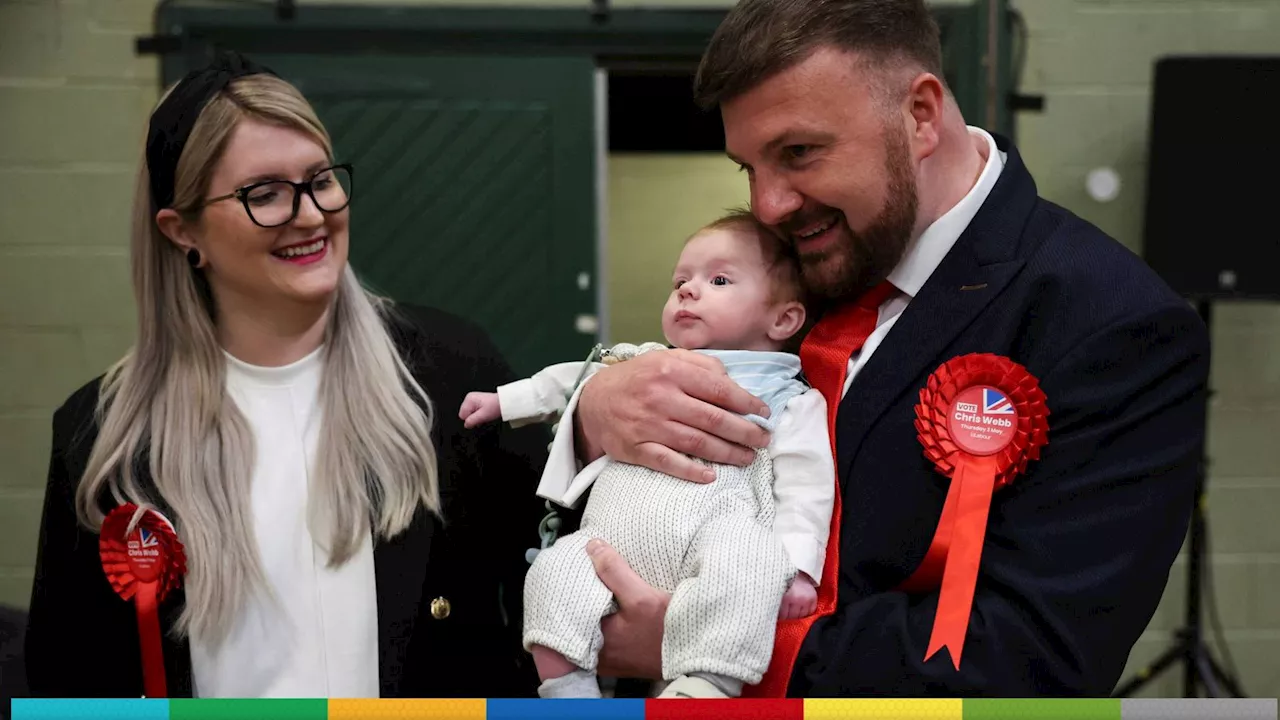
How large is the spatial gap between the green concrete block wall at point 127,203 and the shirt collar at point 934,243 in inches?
88.0

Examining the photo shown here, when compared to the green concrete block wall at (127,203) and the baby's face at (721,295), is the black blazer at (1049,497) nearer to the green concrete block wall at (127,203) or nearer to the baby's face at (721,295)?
the baby's face at (721,295)

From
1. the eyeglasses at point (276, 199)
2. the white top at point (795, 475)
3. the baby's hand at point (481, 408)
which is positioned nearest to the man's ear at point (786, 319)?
the white top at point (795, 475)

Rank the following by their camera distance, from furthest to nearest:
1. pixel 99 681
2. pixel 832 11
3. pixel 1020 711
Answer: pixel 99 681, pixel 832 11, pixel 1020 711

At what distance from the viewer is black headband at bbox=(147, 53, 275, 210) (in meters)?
1.57

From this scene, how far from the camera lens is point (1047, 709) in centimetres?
106

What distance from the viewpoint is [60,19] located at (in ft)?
10.7

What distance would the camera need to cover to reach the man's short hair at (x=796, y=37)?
4.11 ft

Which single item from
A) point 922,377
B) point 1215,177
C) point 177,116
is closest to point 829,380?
point 922,377

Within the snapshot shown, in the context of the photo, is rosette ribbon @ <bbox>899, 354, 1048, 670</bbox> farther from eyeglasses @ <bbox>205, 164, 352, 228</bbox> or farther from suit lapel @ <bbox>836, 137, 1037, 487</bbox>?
eyeglasses @ <bbox>205, 164, 352, 228</bbox>

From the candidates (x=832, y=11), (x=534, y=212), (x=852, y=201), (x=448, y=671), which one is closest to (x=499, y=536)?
(x=448, y=671)

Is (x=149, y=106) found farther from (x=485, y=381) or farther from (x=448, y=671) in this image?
(x=448, y=671)

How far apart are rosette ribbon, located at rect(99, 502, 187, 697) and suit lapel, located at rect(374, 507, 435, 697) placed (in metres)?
0.27

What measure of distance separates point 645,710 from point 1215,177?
8.36 feet

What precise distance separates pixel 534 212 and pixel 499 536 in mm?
1850
